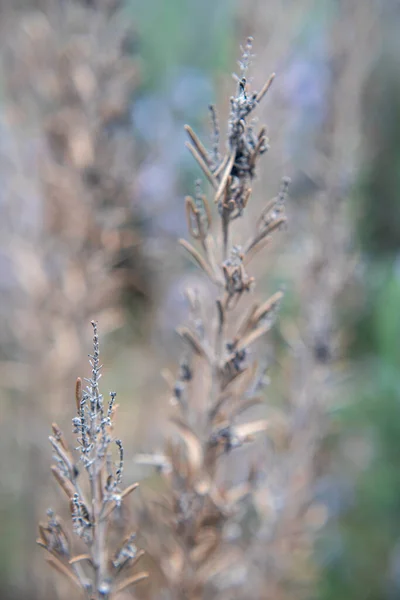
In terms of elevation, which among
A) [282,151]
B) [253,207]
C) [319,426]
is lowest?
[319,426]

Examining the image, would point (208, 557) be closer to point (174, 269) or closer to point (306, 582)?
point (306, 582)

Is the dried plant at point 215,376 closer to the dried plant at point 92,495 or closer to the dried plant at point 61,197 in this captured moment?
the dried plant at point 92,495

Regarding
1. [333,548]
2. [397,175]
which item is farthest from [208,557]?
[397,175]

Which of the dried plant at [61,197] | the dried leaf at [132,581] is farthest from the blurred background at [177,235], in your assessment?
the dried leaf at [132,581]

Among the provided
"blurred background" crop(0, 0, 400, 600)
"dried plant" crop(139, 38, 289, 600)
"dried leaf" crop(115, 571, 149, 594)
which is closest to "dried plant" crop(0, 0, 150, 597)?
"blurred background" crop(0, 0, 400, 600)

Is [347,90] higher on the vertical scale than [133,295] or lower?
lower

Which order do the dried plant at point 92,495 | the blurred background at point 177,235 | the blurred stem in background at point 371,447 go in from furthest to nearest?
the blurred stem in background at point 371,447 → the blurred background at point 177,235 → the dried plant at point 92,495

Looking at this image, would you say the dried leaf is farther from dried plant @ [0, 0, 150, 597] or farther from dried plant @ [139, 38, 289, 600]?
dried plant @ [0, 0, 150, 597]
